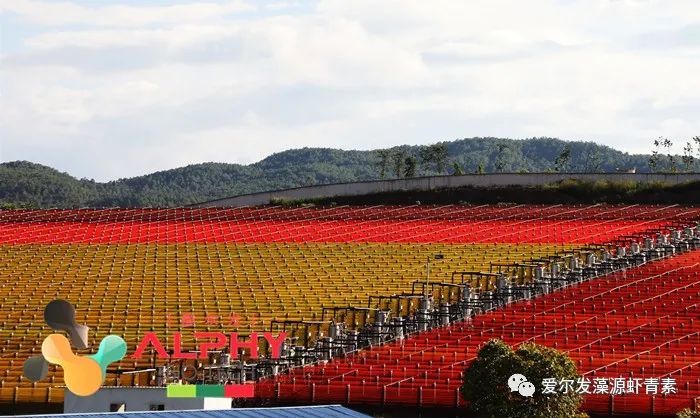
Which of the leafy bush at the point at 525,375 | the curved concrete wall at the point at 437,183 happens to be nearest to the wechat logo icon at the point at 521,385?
the leafy bush at the point at 525,375

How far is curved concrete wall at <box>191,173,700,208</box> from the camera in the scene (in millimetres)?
103062

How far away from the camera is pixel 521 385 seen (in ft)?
105

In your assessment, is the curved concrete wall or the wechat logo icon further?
the curved concrete wall

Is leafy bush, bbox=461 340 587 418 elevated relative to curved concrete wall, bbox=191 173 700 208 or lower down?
lower down

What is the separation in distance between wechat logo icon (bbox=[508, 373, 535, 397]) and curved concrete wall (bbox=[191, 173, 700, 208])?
7242 centimetres

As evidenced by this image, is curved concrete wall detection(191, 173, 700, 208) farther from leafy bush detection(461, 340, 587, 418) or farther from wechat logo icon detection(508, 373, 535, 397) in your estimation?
wechat logo icon detection(508, 373, 535, 397)

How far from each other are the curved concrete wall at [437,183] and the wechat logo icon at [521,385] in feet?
238

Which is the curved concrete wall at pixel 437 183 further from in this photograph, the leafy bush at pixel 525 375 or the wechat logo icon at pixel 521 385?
the wechat logo icon at pixel 521 385

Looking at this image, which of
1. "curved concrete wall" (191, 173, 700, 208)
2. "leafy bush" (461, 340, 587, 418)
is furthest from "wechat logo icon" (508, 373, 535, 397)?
"curved concrete wall" (191, 173, 700, 208)

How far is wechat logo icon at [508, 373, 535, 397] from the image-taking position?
1260 inches

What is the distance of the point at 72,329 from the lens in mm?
29672

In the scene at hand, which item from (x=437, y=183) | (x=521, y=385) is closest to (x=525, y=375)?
(x=521, y=385)

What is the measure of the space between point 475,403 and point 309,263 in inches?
1372

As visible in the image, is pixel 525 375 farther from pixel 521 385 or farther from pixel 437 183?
pixel 437 183
